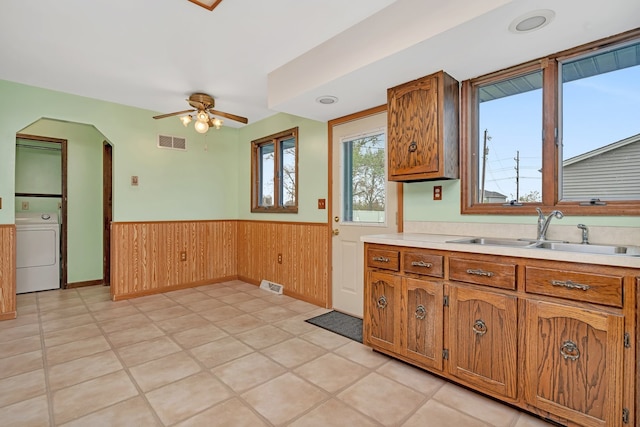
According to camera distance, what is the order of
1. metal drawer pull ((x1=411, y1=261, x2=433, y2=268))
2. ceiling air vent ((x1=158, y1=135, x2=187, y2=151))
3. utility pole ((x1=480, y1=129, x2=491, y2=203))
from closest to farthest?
metal drawer pull ((x1=411, y1=261, x2=433, y2=268))
utility pole ((x1=480, y1=129, x2=491, y2=203))
ceiling air vent ((x1=158, y1=135, x2=187, y2=151))

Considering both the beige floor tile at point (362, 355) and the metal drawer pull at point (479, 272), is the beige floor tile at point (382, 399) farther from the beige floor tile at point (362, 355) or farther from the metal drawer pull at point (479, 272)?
the metal drawer pull at point (479, 272)

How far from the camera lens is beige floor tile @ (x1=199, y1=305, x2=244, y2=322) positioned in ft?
10.8

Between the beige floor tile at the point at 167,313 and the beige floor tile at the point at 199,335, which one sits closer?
the beige floor tile at the point at 199,335

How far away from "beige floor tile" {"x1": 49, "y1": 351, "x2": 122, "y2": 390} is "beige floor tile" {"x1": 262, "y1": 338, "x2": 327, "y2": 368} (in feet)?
3.63

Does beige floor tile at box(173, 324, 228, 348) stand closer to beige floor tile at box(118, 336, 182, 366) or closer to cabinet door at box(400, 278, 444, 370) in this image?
beige floor tile at box(118, 336, 182, 366)

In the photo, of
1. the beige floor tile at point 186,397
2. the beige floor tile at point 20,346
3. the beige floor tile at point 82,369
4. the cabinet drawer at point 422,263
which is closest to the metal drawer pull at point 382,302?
the cabinet drawer at point 422,263

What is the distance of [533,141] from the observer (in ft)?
7.30

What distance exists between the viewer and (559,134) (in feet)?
6.86

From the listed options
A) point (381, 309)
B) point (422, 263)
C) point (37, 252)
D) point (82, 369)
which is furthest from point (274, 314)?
point (37, 252)

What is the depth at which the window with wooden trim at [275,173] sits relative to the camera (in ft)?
13.9

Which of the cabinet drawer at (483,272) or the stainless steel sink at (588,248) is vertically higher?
the stainless steel sink at (588,248)

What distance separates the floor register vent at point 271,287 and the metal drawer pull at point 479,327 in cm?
276

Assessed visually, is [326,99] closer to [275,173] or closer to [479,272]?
[275,173]

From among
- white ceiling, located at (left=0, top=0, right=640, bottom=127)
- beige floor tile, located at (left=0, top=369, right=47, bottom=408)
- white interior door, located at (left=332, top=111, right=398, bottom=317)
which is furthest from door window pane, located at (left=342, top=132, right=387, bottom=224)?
beige floor tile, located at (left=0, top=369, right=47, bottom=408)
